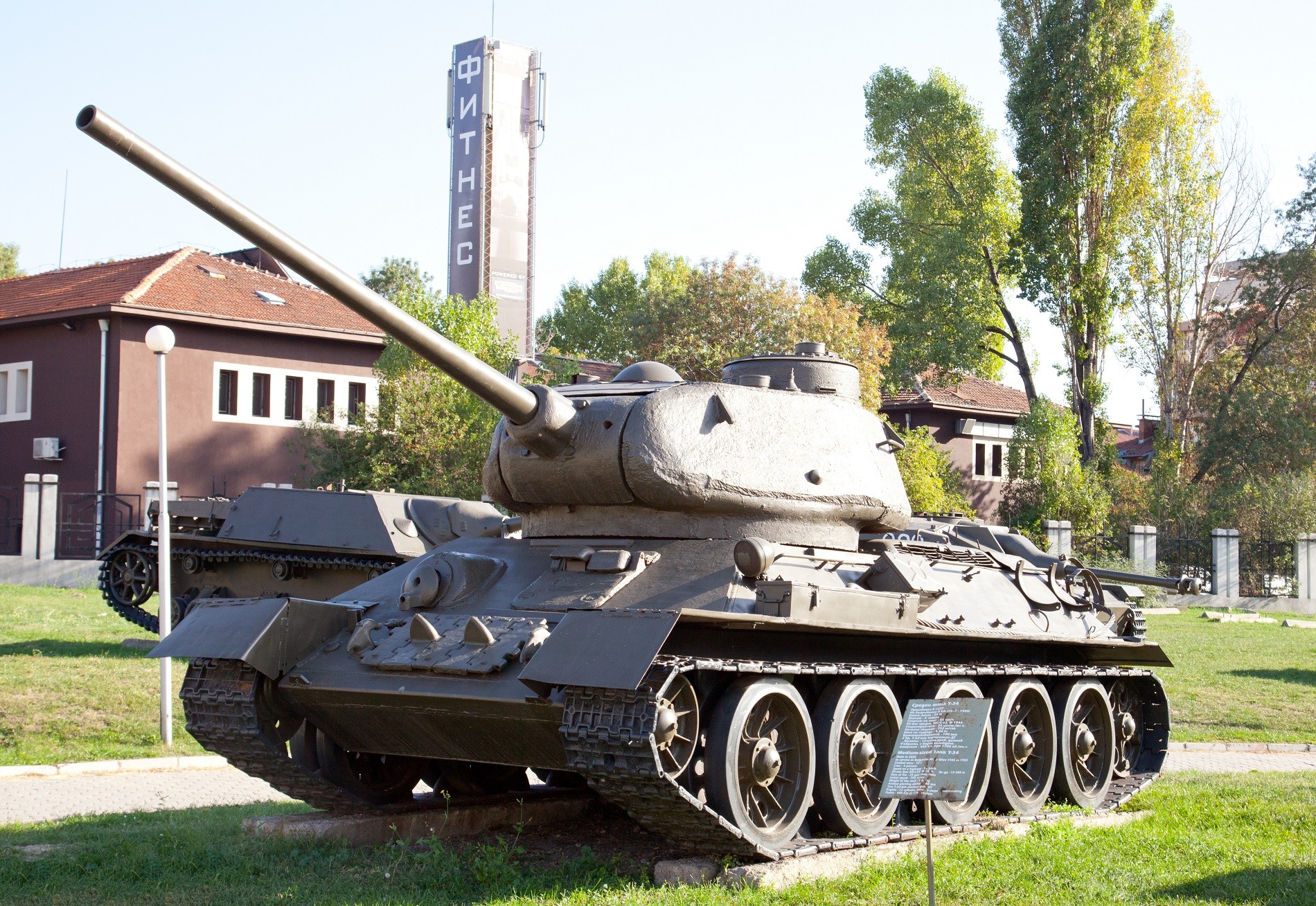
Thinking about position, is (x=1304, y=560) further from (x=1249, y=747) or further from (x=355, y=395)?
(x=355, y=395)

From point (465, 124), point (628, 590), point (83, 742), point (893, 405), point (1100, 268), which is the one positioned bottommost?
point (83, 742)

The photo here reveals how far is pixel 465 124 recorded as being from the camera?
1548 inches

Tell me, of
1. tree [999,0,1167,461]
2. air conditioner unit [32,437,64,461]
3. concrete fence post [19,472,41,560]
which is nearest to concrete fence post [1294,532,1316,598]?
tree [999,0,1167,461]

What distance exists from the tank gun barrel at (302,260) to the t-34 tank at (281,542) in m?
7.90

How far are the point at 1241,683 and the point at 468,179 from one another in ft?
88.6

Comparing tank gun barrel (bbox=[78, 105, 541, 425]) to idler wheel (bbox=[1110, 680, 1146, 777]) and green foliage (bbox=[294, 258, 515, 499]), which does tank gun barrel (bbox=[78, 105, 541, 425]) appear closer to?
idler wheel (bbox=[1110, 680, 1146, 777])

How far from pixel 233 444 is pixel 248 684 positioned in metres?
24.9

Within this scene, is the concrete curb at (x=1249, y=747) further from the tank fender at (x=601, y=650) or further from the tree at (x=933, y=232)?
the tree at (x=933, y=232)

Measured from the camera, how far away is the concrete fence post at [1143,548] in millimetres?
31922

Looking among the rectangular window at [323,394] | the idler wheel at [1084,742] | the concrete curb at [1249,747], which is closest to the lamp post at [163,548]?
the idler wheel at [1084,742]

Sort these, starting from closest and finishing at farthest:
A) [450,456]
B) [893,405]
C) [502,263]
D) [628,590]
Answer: [628,590] → [450,456] → [502,263] → [893,405]

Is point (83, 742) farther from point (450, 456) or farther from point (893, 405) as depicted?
point (893, 405)

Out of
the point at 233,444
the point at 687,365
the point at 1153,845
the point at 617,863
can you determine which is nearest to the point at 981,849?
the point at 1153,845

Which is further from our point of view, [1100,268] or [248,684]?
[1100,268]
